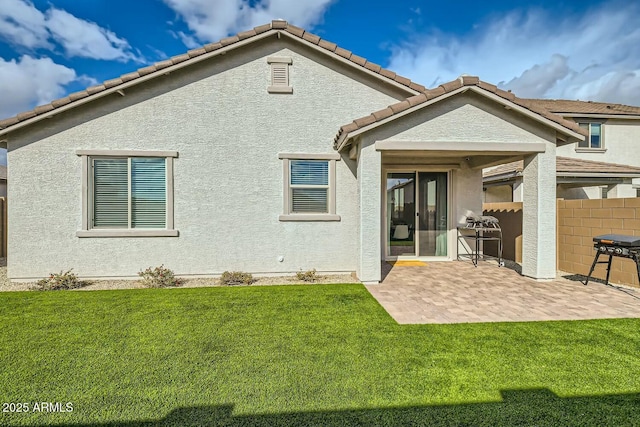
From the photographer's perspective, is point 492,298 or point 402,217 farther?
point 402,217

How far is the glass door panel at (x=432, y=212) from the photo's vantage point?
38.2ft

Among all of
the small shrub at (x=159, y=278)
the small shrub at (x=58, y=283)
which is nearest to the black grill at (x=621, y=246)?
the small shrub at (x=159, y=278)

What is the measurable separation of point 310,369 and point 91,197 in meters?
8.07

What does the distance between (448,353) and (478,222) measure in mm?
7405

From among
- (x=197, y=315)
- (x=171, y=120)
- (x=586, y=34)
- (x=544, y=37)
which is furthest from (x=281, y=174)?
(x=586, y=34)

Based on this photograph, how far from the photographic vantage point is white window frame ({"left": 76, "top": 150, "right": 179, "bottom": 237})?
8.70 meters

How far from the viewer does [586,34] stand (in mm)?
16906

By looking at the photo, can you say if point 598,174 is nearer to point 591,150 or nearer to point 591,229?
point 591,150

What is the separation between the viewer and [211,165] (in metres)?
9.16

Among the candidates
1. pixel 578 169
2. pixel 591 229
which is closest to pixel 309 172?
pixel 591 229

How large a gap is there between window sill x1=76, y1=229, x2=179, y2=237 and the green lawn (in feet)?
9.07

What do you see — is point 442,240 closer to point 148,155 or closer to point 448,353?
point 448,353

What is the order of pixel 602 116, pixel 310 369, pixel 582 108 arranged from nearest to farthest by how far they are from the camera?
pixel 310 369
pixel 602 116
pixel 582 108

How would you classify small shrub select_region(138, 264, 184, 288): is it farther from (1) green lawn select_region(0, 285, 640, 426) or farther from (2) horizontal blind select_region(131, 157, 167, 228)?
(1) green lawn select_region(0, 285, 640, 426)
